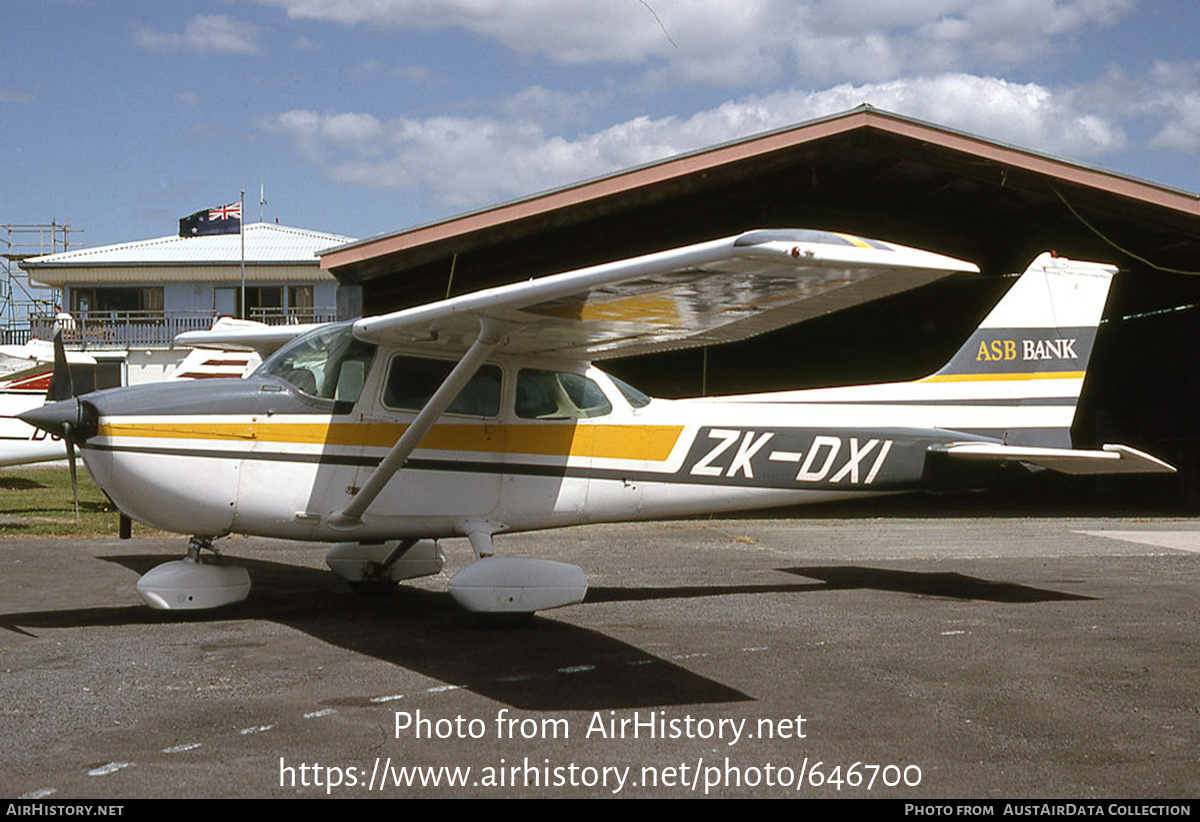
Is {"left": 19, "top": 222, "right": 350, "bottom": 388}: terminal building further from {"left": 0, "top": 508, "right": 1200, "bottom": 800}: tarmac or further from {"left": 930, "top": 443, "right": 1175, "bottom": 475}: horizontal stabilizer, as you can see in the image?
{"left": 930, "top": 443, "right": 1175, "bottom": 475}: horizontal stabilizer

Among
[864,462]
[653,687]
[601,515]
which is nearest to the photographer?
[653,687]

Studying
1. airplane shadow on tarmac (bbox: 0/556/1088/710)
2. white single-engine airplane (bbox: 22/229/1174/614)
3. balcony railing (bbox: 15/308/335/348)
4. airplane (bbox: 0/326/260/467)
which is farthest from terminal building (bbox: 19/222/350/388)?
white single-engine airplane (bbox: 22/229/1174/614)

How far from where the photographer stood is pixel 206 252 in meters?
37.4

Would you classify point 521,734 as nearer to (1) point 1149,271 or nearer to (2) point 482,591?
(2) point 482,591

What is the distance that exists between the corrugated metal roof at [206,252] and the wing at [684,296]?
27.6 meters

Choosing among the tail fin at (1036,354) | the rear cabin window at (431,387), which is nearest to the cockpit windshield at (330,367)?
the rear cabin window at (431,387)

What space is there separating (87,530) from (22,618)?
6627 millimetres

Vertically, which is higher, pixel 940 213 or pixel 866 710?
pixel 940 213

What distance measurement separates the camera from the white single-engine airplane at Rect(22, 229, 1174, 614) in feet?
21.9

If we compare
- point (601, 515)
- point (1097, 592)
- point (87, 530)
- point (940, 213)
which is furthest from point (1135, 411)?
point (87, 530)

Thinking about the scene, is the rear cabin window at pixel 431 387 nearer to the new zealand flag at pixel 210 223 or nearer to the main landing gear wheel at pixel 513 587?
the main landing gear wheel at pixel 513 587

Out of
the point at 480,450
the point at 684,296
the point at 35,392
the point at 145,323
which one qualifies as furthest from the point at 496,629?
the point at 145,323

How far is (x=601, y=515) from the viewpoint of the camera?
851 cm

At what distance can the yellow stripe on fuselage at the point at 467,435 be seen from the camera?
7.20 metres
